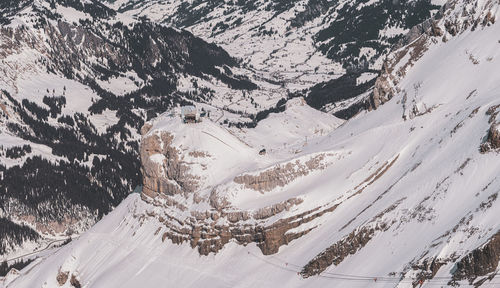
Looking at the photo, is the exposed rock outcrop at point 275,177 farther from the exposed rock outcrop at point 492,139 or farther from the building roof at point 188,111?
the exposed rock outcrop at point 492,139

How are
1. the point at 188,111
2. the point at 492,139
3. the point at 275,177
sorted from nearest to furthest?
1. the point at 492,139
2. the point at 275,177
3. the point at 188,111

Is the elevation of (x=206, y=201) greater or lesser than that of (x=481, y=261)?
lesser

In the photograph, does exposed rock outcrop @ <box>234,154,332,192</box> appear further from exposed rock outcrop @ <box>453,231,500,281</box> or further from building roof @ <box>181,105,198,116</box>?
exposed rock outcrop @ <box>453,231,500,281</box>

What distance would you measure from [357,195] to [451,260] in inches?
1529

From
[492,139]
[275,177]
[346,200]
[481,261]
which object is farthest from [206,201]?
[481,261]

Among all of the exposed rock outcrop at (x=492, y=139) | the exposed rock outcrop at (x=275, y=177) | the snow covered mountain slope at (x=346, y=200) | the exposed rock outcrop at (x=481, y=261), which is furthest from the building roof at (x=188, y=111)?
the exposed rock outcrop at (x=481, y=261)

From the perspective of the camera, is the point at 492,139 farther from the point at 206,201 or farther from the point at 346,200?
the point at 206,201

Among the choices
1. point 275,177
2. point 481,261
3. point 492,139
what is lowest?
point 275,177

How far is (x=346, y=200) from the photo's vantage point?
120 metres

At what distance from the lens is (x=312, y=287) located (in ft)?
340

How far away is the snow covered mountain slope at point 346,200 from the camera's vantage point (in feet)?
302

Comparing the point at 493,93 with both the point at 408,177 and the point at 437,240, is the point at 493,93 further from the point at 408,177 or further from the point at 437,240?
the point at 437,240

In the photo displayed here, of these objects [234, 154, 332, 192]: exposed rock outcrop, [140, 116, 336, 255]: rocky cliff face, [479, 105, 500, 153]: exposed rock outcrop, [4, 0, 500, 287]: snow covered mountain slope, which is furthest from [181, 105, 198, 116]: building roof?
[479, 105, 500, 153]: exposed rock outcrop

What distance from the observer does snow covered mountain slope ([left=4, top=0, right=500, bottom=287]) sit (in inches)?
3627
